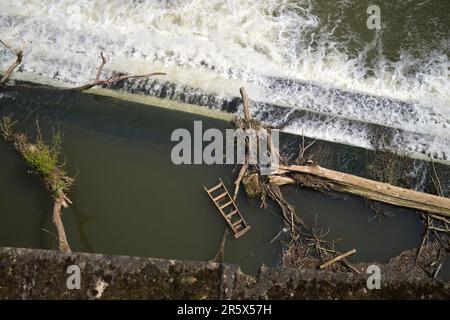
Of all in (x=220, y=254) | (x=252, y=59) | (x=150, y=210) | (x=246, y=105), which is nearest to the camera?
(x=220, y=254)

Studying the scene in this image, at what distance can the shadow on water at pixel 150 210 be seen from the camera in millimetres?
5223

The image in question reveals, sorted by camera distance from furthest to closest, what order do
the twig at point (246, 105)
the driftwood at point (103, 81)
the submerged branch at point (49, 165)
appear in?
the driftwood at point (103, 81) < the twig at point (246, 105) < the submerged branch at point (49, 165)

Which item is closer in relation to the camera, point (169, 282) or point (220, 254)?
point (169, 282)

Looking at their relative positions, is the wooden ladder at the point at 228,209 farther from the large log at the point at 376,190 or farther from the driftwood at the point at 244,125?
the large log at the point at 376,190

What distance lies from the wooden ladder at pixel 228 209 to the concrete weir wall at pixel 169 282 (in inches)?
63.2

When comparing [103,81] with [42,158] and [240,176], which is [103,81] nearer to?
[42,158]

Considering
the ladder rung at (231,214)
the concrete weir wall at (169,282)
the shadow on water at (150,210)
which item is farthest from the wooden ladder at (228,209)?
the concrete weir wall at (169,282)

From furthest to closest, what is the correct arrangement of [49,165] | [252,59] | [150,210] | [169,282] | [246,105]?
[252,59], [246,105], [150,210], [49,165], [169,282]

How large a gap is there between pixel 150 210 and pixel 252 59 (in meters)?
2.88

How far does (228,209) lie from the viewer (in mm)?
5480

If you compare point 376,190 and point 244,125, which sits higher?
point 244,125

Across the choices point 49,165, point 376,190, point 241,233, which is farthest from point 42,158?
point 376,190

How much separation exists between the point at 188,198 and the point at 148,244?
2.42 feet

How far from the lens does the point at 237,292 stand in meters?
3.56
